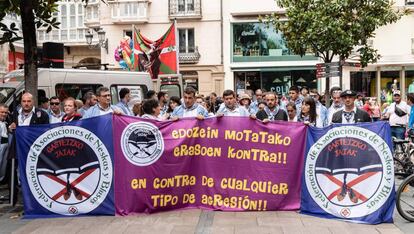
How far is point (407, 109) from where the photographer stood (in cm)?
1366

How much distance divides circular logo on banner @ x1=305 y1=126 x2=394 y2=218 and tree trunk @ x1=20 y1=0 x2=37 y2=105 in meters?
5.11

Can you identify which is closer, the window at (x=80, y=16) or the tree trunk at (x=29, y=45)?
the tree trunk at (x=29, y=45)

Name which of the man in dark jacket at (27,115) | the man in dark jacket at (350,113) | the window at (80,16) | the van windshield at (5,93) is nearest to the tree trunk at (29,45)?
the man in dark jacket at (27,115)

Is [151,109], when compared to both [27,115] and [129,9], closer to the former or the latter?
[27,115]

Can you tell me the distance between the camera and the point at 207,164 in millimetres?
7977

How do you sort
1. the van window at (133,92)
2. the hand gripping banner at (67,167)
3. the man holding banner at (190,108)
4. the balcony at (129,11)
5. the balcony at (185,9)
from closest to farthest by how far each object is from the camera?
the hand gripping banner at (67,167) → the man holding banner at (190,108) → the van window at (133,92) → the balcony at (185,9) → the balcony at (129,11)

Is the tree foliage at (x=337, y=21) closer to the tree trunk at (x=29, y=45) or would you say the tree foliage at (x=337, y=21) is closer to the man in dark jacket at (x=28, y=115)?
the tree trunk at (x=29, y=45)

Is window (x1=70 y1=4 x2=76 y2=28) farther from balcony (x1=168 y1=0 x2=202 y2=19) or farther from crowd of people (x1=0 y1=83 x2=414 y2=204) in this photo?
crowd of people (x1=0 y1=83 x2=414 y2=204)

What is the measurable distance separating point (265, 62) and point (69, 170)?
25568 mm

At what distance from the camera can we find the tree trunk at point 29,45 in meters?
9.31

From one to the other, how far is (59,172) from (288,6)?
11.6 metres

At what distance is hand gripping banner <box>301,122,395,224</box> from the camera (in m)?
7.23

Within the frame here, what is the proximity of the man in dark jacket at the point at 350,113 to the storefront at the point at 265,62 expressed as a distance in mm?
23762

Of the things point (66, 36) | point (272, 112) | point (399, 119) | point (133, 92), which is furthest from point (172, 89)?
point (66, 36)
